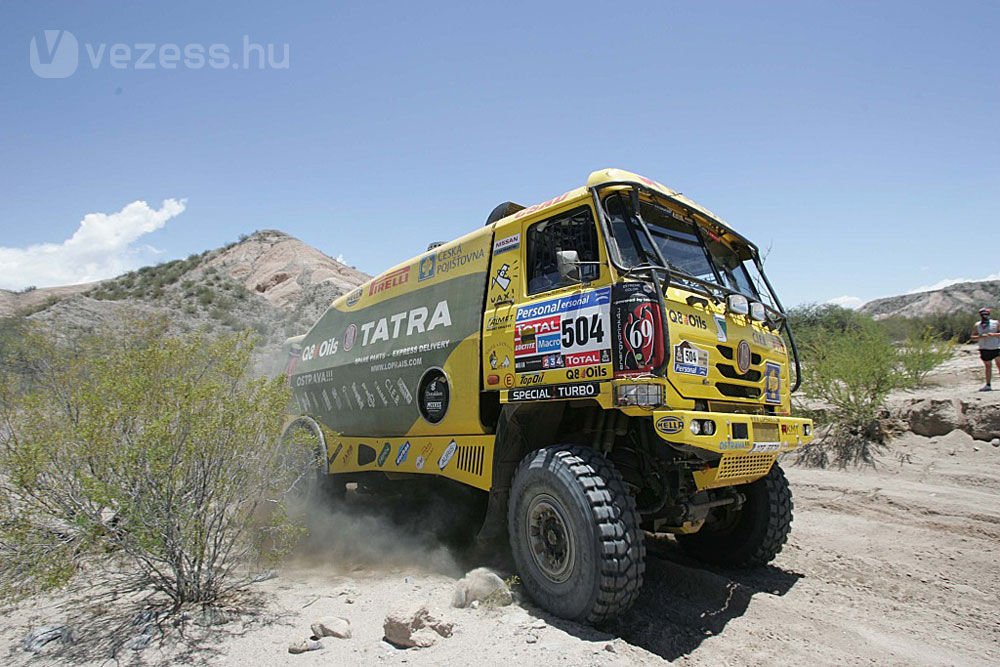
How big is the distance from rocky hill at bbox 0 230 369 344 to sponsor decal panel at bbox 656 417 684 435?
17.4 m

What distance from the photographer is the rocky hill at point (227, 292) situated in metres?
22.6

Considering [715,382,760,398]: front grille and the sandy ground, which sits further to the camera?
[715,382,760,398]: front grille

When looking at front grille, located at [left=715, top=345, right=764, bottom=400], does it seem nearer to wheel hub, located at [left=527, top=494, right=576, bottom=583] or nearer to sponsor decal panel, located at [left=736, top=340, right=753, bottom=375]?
sponsor decal panel, located at [left=736, top=340, right=753, bottom=375]

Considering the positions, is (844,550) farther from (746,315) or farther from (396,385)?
(396,385)

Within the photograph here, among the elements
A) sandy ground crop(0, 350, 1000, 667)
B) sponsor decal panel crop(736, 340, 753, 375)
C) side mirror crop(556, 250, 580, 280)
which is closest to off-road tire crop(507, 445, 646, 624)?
sandy ground crop(0, 350, 1000, 667)

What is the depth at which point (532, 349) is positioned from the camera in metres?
4.76

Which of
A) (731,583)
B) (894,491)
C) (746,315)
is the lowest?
(731,583)

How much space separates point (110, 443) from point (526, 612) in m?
2.98

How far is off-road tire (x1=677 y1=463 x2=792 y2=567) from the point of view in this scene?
5.37 meters

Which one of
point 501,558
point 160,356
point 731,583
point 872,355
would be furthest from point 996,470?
point 160,356

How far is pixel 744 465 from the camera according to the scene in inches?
176

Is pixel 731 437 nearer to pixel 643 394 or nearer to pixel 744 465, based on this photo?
pixel 744 465

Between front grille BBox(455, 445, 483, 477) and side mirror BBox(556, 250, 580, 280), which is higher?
side mirror BBox(556, 250, 580, 280)

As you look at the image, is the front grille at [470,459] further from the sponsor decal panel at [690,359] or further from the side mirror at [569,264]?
the sponsor decal panel at [690,359]
